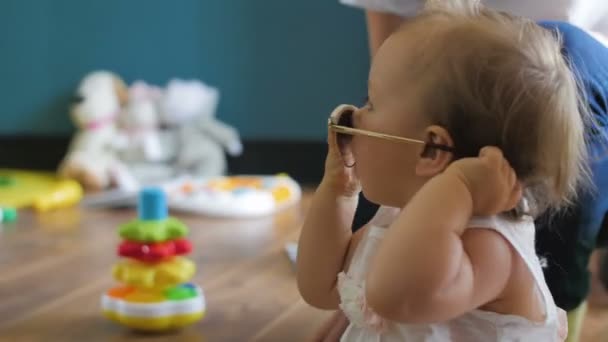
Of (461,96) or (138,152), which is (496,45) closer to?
(461,96)

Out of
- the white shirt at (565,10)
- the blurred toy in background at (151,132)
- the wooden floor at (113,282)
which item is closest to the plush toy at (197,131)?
the blurred toy in background at (151,132)

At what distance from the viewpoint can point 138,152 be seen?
237cm

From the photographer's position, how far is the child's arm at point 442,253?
0.62 metres

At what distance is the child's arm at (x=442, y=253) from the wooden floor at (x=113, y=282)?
0.57 metres

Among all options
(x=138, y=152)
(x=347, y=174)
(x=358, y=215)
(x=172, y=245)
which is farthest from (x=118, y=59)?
(x=347, y=174)

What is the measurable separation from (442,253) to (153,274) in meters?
0.64

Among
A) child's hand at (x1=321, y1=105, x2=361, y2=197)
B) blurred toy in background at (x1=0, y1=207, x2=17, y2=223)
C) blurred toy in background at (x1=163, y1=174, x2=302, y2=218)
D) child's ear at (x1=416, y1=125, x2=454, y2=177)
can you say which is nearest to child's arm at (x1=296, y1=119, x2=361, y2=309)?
child's hand at (x1=321, y1=105, x2=361, y2=197)

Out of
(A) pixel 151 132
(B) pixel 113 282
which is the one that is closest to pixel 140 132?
(A) pixel 151 132

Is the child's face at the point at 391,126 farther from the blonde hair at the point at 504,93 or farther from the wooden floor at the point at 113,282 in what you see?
the wooden floor at the point at 113,282

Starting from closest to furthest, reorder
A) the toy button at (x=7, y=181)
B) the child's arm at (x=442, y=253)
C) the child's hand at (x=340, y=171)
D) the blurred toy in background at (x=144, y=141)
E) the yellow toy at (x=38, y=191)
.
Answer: the child's arm at (x=442, y=253) → the child's hand at (x=340, y=171) → the yellow toy at (x=38, y=191) → the toy button at (x=7, y=181) → the blurred toy in background at (x=144, y=141)

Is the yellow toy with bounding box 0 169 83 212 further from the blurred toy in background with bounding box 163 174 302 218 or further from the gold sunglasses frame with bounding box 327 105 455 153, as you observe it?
the gold sunglasses frame with bounding box 327 105 455 153

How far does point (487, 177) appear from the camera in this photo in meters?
0.63

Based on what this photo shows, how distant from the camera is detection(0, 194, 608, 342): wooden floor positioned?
1196mm

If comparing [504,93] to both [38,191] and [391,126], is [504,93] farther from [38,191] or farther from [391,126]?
[38,191]
